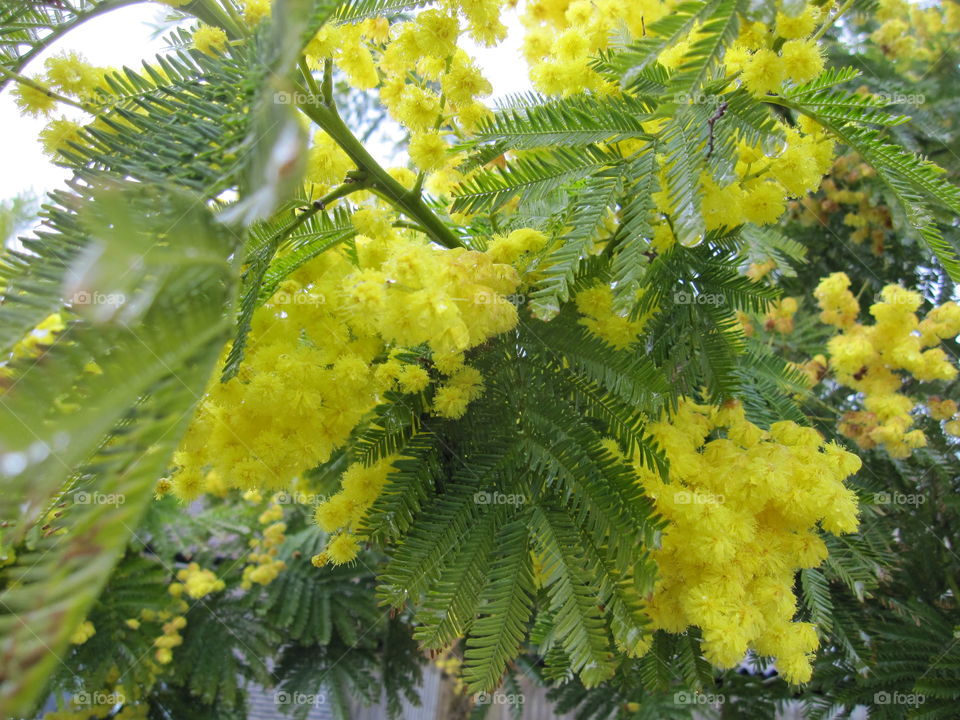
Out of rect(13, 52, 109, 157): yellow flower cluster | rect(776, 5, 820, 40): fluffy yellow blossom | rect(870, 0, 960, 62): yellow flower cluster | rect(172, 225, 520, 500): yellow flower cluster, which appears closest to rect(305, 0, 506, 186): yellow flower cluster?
rect(172, 225, 520, 500): yellow flower cluster

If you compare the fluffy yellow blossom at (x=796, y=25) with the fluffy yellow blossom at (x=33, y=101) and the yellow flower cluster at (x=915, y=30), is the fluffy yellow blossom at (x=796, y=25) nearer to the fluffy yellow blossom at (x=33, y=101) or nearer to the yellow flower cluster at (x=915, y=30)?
the fluffy yellow blossom at (x=33, y=101)

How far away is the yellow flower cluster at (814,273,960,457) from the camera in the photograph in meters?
2.12

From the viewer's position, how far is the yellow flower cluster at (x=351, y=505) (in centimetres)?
115

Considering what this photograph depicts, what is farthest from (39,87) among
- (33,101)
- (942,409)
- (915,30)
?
(915,30)

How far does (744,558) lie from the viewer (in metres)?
1.05

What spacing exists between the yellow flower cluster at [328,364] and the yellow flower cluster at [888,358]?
1.62m

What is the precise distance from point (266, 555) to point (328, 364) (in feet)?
6.59

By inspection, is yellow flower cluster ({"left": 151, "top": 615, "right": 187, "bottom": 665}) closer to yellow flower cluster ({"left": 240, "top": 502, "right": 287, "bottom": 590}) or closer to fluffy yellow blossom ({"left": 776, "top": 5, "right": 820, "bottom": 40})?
yellow flower cluster ({"left": 240, "top": 502, "right": 287, "bottom": 590})

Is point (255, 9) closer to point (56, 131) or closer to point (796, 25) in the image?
point (56, 131)

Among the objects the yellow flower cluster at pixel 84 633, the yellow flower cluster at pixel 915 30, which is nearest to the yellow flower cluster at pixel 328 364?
the yellow flower cluster at pixel 84 633

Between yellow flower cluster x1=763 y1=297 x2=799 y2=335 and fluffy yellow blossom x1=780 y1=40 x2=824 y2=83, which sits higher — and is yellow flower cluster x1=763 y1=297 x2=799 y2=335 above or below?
above

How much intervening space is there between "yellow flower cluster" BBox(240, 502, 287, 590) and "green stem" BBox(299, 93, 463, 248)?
1894 millimetres

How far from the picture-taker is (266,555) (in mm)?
2822

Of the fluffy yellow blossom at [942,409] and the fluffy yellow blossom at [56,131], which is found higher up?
the fluffy yellow blossom at [942,409]
